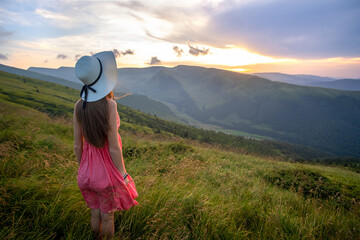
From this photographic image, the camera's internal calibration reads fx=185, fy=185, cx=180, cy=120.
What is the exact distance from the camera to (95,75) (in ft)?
7.90

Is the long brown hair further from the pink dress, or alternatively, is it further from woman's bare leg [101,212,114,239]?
woman's bare leg [101,212,114,239]

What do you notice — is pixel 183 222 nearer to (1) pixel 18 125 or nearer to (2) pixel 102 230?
(2) pixel 102 230

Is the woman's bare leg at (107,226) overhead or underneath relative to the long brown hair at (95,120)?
underneath

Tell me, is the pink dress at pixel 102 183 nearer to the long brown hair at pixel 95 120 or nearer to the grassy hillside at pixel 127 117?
the long brown hair at pixel 95 120

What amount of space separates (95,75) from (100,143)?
2.93ft

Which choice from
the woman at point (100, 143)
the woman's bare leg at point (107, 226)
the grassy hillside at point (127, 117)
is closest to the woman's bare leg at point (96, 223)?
the woman at point (100, 143)

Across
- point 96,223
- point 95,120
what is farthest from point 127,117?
point 95,120

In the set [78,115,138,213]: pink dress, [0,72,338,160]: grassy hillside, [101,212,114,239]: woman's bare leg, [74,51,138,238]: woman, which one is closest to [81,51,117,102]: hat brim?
[74,51,138,238]: woman

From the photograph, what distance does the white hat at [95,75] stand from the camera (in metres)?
2.37

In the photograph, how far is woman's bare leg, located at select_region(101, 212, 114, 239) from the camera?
7.86 ft

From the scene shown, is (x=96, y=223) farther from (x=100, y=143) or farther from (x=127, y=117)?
(x=127, y=117)

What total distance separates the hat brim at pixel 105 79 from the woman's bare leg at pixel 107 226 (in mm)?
1515

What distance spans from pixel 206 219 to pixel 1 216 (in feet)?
9.01

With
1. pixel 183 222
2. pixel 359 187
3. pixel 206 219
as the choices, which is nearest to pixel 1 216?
pixel 183 222
